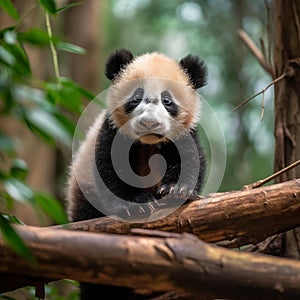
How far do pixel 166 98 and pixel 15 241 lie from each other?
1560mm

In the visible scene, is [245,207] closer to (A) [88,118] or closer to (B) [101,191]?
(B) [101,191]

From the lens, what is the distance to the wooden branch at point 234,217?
7.09 feet

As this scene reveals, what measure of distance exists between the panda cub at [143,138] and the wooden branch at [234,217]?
38cm

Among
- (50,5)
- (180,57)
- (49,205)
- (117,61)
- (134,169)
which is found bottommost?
(49,205)

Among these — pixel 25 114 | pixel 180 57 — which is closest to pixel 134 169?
pixel 25 114

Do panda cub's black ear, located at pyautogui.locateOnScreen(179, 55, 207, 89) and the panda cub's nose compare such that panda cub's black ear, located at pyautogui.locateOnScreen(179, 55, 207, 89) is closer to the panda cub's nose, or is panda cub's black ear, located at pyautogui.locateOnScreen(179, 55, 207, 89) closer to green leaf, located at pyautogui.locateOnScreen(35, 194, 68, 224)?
the panda cub's nose

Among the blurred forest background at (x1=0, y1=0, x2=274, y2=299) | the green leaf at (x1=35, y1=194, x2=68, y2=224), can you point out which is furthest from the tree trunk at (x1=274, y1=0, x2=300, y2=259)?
the green leaf at (x1=35, y1=194, x2=68, y2=224)

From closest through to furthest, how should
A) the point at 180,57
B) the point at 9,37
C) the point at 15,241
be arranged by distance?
the point at 15,241, the point at 9,37, the point at 180,57

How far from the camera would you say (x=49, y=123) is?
182 cm

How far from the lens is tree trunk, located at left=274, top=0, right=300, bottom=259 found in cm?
285

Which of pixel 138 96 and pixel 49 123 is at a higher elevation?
pixel 138 96

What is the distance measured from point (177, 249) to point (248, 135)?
3915 millimetres

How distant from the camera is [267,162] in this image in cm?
554

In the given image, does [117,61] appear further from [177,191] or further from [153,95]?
[177,191]
